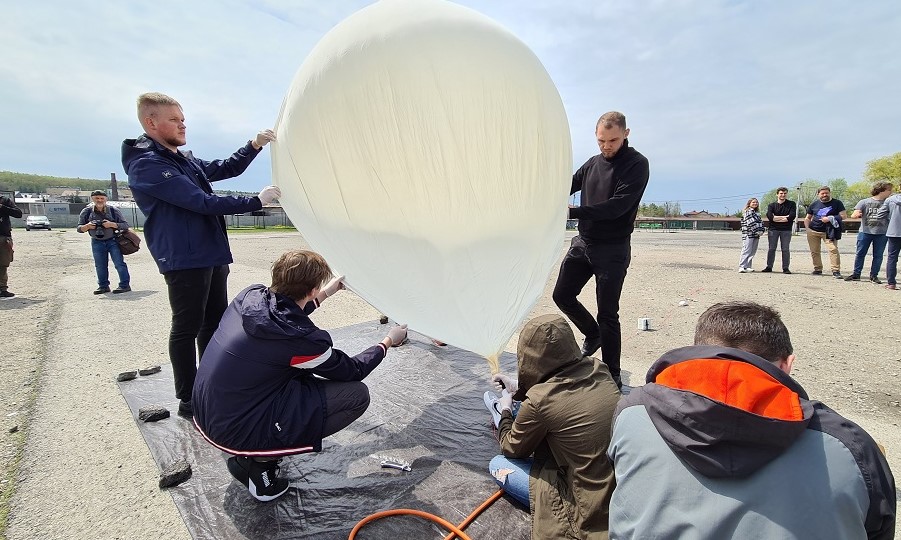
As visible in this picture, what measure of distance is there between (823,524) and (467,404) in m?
2.12

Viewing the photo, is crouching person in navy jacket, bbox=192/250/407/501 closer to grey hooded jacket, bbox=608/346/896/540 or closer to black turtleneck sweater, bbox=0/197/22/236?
grey hooded jacket, bbox=608/346/896/540

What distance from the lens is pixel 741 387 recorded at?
3.03ft

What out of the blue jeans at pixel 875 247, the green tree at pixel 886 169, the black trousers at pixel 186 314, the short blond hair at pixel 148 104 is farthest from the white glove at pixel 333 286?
the green tree at pixel 886 169

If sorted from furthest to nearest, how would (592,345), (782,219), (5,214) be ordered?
(782,219)
(5,214)
(592,345)

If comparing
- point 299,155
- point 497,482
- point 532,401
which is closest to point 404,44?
point 299,155

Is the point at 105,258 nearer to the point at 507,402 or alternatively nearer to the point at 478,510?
the point at 507,402

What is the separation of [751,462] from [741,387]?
0.15m

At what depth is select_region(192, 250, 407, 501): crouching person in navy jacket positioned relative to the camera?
1846mm

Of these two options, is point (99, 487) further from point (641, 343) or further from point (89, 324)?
point (641, 343)

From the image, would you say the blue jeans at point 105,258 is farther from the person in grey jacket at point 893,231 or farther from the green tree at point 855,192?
the green tree at point 855,192

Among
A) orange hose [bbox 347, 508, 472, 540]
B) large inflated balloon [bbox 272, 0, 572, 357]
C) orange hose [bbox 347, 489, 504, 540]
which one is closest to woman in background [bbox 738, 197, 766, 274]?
large inflated balloon [bbox 272, 0, 572, 357]

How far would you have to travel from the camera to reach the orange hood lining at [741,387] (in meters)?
0.91

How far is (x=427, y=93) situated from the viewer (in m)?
1.95

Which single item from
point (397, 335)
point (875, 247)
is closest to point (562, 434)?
point (397, 335)
